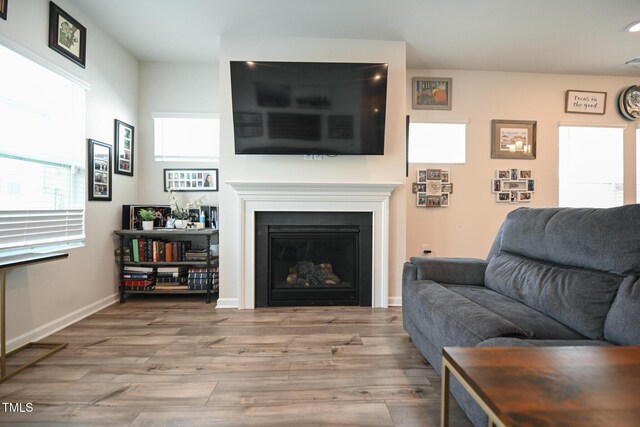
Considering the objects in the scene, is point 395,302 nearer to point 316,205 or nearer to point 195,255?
point 316,205

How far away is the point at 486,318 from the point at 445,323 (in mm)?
221

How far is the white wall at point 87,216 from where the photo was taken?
2156 mm

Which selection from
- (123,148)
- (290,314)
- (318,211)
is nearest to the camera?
(290,314)

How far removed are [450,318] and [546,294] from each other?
538 mm

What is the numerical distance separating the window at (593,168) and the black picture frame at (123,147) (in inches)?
205

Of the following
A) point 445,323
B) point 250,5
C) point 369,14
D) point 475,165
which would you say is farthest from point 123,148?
point 475,165

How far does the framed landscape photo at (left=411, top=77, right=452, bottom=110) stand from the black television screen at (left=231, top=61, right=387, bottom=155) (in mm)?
964

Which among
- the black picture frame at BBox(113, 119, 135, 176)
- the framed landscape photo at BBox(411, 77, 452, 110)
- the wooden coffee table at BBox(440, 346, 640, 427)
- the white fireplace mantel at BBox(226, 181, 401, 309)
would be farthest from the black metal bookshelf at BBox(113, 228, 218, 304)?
the framed landscape photo at BBox(411, 77, 452, 110)

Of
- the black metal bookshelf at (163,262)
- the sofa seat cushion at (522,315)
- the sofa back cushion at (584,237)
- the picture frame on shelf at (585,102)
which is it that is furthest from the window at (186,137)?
the picture frame on shelf at (585,102)

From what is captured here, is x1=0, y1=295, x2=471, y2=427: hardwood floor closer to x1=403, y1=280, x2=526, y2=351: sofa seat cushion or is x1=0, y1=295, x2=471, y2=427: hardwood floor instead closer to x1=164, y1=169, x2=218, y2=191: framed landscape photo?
x1=403, y1=280, x2=526, y2=351: sofa seat cushion

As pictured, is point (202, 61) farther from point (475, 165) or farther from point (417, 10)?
point (475, 165)

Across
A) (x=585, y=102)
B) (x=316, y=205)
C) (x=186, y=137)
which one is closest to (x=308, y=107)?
(x=316, y=205)

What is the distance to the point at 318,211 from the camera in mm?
3104

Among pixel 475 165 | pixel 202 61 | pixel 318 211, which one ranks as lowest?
pixel 318 211
